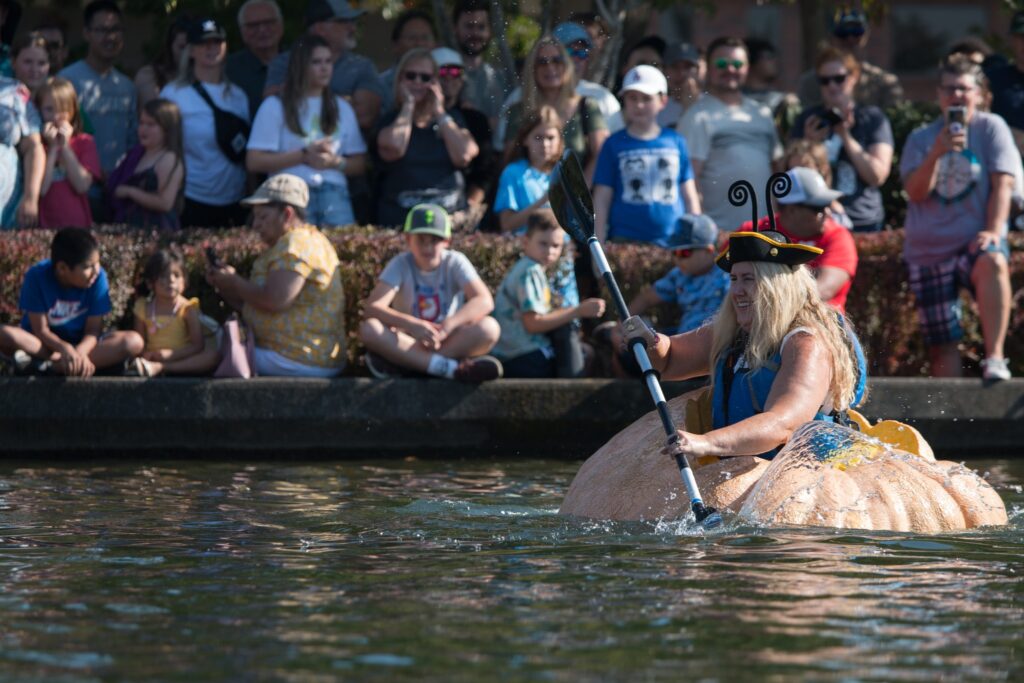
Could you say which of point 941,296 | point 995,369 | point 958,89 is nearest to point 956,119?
point 958,89

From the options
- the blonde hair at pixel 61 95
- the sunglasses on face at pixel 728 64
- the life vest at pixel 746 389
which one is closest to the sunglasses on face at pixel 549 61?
the sunglasses on face at pixel 728 64

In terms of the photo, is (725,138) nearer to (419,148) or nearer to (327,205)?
(419,148)

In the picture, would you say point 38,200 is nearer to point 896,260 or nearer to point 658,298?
point 658,298

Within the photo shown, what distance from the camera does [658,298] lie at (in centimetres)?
1227

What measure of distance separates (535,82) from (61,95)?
3.25 m

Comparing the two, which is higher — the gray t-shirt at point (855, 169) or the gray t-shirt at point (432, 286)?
the gray t-shirt at point (855, 169)

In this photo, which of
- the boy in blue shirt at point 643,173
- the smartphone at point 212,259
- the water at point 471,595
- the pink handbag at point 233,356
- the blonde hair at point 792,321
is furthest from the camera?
the boy in blue shirt at point 643,173

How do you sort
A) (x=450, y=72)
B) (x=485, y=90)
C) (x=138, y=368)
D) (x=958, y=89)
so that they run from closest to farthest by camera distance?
(x=138, y=368), (x=958, y=89), (x=450, y=72), (x=485, y=90)

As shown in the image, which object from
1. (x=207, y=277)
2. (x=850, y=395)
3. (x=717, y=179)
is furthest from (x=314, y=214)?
(x=850, y=395)

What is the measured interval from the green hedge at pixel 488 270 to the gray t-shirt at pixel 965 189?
0.39 m

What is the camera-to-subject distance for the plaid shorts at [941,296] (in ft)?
40.5

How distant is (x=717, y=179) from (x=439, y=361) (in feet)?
9.63

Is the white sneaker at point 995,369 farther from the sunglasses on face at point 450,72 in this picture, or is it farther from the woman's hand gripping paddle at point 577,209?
the sunglasses on face at point 450,72

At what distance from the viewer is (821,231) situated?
11.5 metres
